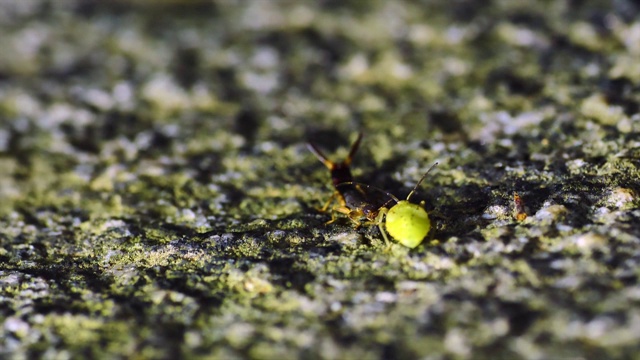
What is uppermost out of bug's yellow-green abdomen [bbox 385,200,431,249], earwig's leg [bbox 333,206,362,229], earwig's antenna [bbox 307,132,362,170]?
earwig's antenna [bbox 307,132,362,170]

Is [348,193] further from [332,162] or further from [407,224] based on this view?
[407,224]

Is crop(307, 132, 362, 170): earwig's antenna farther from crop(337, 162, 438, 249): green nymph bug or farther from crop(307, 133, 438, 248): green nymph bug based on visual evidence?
crop(337, 162, 438, 249): green nymph bug

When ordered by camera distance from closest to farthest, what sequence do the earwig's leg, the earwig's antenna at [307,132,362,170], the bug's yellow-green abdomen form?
the bug's yellow-green abdomen < the earwig's leg < the earwig's antenna at [307,132,362,170]

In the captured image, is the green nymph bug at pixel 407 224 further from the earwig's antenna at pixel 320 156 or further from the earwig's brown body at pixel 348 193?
the earwig's antenna at pixel 320 156

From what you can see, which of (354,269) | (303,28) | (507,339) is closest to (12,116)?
(303,28)

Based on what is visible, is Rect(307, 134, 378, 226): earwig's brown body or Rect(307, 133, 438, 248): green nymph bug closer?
Rect(307, 133, 438, 248): green nymph bug

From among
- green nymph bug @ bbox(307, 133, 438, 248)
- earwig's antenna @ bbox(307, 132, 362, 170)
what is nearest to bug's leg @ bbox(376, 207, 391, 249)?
green nymph bug @ bbox(307, 133, 438, 248)

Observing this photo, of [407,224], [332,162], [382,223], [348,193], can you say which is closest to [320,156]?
[332,162]

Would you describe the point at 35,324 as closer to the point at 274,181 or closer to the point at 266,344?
the point at 266,344

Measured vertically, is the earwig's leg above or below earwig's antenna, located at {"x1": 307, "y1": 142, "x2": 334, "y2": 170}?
below

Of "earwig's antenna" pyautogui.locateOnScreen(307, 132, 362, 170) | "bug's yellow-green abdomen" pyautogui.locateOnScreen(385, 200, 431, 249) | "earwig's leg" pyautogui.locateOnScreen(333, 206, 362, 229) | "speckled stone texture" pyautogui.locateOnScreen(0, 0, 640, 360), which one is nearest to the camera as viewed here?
"speckled stone texture" pyautogui.locateOnScreen(0, 0, 640, 360)
